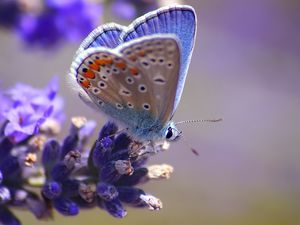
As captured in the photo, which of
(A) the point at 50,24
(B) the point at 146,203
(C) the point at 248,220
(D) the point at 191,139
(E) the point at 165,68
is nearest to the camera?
(E) the point at 165,68

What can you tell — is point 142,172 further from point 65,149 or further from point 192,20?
point 192,20

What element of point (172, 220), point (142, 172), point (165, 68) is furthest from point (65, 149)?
point (172, 220)

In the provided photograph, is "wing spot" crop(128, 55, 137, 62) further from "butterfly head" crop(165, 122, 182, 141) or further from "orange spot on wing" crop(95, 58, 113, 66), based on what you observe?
"butterfly head" crop(165, 122, 182, 141)

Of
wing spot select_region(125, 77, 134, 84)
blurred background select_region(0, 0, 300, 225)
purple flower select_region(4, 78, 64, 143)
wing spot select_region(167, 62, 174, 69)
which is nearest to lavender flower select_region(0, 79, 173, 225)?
purple flower select_region(4, 78, 64, 143)

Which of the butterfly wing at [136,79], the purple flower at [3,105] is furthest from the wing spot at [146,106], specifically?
the purple flower at [3,105]

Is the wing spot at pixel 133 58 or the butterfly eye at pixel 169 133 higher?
the wing spot at pixel 133 58

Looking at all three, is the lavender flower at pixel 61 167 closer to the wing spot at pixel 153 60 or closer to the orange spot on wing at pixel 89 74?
the orange spot on wing at pixel 89 74
